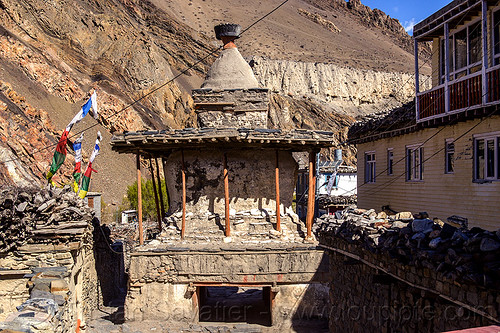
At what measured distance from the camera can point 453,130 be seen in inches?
555

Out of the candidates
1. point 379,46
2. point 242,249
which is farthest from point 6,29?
point 379,46

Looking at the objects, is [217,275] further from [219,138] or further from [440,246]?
[440,246]

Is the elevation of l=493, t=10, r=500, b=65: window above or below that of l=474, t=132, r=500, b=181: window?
above

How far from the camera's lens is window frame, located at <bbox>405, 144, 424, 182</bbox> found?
624 inches

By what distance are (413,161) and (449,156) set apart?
6.30ft

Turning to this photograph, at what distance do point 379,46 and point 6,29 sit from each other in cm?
8157

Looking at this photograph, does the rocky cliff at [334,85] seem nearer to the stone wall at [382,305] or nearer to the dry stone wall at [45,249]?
the dry stone wall at [45,249]

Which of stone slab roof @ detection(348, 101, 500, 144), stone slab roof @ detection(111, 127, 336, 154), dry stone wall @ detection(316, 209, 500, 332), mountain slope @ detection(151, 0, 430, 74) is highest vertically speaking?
mountain slope @ detection(151, 0, 430, 74)

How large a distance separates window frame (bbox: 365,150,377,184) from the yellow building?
88 cm

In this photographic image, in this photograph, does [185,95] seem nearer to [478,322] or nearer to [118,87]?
[118,87]

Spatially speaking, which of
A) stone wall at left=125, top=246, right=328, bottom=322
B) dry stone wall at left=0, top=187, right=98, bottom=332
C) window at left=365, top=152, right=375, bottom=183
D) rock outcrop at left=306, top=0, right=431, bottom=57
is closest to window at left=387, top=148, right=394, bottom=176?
window at left=365, top=152, right=375, bottom=183

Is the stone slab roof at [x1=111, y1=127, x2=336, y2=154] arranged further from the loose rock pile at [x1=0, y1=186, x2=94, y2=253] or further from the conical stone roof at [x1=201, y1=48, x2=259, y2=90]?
the conical stone roof at [x1=201, y1=48, x2=259, y2=90]

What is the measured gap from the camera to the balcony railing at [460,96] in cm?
1209

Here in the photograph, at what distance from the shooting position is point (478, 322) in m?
5.57
